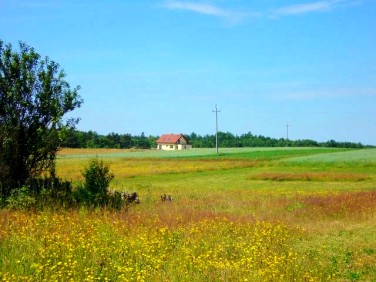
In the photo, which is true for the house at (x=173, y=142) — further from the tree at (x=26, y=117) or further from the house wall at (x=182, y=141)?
the tree at (x=26, y=117)

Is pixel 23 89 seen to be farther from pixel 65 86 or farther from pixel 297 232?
pixel 297 232

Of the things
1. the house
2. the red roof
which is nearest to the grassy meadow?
the house

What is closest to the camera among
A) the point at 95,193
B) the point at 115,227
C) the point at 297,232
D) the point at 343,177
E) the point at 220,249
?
the point at 220,249

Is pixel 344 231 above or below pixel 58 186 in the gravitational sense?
below

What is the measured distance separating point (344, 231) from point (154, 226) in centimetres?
676

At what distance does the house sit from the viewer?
178m

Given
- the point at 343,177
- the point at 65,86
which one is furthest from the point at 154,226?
the point at 343,177

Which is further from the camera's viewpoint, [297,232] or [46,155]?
[46,155]

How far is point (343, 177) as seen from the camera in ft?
139

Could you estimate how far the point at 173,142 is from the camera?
178250 millimetres

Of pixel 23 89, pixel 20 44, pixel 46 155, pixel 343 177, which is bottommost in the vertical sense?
pixel 343 177

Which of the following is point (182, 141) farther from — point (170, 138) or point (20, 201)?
point (20, 201)

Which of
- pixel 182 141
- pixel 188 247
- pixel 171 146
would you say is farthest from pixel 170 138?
pixel 188 247

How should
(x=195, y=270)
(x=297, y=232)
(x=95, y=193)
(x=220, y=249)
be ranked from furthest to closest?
(x=95, y=193) < (x=297, y=232) < (x=220, y=249) < (x=195, y=270)
